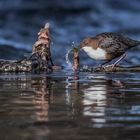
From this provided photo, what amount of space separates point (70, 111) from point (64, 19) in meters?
16.1

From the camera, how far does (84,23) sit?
2000cm

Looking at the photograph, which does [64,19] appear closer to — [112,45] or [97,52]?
[112,45]

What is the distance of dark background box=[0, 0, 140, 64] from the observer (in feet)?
60.0

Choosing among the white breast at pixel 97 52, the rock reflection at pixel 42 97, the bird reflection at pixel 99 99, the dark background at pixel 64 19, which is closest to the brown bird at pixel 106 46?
the white breast at pixel 97 52

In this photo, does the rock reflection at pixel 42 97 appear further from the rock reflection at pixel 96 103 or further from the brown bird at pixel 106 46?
the brown bird at pixel 106 46

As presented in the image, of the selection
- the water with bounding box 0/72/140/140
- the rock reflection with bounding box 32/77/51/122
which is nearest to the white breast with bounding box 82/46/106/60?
the rock reflection with bounding box 32/77/51/122

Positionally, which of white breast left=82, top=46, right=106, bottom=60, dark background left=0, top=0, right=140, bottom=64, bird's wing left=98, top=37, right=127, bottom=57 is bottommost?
white breast left=82, top=46, right=106, bottom=60

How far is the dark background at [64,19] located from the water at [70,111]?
987cm

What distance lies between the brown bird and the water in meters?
3.18

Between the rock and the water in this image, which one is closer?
the water

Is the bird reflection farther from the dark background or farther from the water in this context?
the dark background

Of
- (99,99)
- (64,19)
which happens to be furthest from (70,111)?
(64,19)

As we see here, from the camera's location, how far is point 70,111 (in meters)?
4.67

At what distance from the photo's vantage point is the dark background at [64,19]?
18.3 m
